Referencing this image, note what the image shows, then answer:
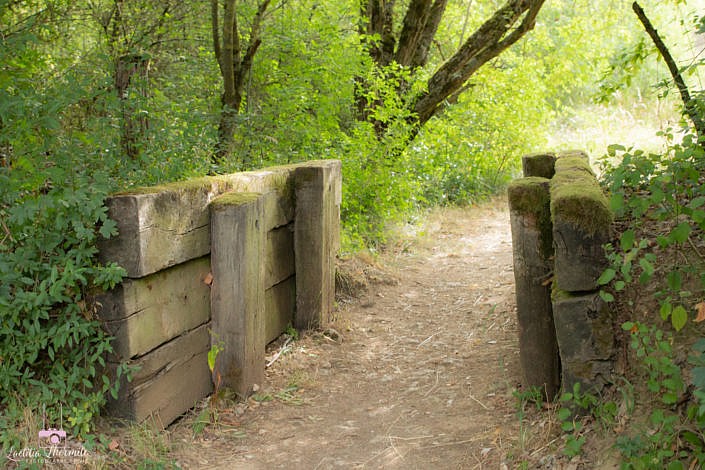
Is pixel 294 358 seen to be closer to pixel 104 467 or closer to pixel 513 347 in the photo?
pixel 513 347

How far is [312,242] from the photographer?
18.5 feet

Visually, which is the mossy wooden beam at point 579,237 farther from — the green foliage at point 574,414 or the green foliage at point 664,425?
the green foliage at point 574,414

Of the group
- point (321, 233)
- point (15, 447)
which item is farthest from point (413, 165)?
point (15, 447)

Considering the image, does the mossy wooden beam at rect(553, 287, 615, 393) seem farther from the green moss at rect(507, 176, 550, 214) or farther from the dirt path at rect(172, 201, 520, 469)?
the green moss at rect(507, 176, 550, 214)

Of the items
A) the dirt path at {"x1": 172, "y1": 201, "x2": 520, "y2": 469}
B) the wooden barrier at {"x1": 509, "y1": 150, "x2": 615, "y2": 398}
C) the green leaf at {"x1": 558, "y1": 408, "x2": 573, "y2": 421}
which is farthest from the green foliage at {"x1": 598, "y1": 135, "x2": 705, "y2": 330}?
the dirt path at {"x1": 172, "y1": 201, "x2": 520, "y2": 469}

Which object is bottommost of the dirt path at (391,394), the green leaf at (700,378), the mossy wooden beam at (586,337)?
the dirt path at (391,394)

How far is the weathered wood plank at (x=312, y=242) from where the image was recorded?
559 centimetres

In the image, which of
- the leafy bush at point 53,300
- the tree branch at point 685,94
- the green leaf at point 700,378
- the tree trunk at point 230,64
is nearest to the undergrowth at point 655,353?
the green leaf at point 700,378

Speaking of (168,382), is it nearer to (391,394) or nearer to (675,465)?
(391,394)

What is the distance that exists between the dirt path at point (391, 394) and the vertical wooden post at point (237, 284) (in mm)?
278

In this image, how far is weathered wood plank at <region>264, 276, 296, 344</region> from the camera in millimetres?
5297

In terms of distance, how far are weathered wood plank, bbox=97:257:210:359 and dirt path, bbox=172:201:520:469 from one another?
62 centimetres

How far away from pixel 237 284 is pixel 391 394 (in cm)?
138

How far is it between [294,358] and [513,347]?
5.58 ft
